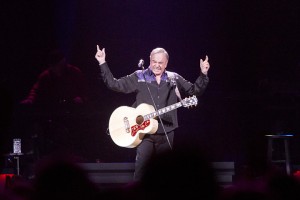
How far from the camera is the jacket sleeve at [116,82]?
7.93 metres

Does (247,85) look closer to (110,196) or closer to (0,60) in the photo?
(0,60)

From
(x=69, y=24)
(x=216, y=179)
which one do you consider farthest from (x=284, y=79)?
(x=216, y=179)

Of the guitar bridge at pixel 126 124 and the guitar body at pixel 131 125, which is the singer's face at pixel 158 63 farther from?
the guitar bridge at pixel 126 124

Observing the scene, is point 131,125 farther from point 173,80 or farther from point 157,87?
point 173,80

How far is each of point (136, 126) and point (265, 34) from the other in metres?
5.00

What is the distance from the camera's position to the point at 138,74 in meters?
8.04

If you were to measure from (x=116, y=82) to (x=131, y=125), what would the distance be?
658 mm

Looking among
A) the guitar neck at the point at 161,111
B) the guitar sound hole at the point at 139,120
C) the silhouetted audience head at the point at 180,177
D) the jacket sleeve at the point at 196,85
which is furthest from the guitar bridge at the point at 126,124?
the silhouetted audience head at the point at 180,177

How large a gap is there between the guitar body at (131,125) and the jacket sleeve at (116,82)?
29 centimetres

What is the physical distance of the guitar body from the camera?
25.0ft

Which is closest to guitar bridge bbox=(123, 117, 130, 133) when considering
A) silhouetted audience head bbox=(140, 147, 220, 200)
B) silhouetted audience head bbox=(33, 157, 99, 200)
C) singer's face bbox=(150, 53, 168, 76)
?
singer's face bbox=(150, 53, 168, 76)

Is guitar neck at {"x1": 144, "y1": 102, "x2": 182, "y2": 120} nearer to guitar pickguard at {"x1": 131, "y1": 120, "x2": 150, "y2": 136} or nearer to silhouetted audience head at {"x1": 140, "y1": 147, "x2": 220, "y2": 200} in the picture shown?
guitar pickguard at {"x1": 131, "y1": 120, "x2": 150, "y2": 136}

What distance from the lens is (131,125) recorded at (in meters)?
7.78

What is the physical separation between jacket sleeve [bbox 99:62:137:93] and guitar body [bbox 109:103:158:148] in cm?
29
